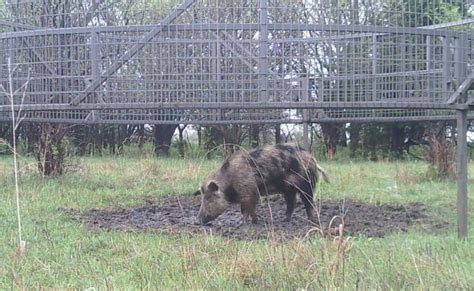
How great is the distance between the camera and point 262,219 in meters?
9.12

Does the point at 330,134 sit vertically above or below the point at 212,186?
below

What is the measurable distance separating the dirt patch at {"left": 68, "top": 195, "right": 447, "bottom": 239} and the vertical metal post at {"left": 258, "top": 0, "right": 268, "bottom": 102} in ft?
4.03

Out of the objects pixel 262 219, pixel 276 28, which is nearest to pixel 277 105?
pixel 276 28

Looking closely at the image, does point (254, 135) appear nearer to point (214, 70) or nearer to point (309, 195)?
point (309, 195)

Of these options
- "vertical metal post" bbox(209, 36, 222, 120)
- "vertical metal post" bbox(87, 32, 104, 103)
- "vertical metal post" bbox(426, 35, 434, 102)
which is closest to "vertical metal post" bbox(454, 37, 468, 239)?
"vertical metal post" bbox(426, 35, 434, 102)

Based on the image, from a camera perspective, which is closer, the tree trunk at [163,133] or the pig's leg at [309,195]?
the pig's leg at [309,195]

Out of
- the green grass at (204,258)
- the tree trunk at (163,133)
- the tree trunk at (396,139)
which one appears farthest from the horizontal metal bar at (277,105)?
Result: the tree trunk at (163,133)

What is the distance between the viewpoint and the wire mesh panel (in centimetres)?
705

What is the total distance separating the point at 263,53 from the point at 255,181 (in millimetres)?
2135

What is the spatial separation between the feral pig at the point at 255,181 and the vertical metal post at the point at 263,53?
1.63 metres

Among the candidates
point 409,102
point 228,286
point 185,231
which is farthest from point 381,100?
point 228,286

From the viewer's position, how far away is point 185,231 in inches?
283

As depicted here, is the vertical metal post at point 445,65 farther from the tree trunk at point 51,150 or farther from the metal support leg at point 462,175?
the tree trunk at point 51,150

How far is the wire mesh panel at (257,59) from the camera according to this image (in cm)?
705
